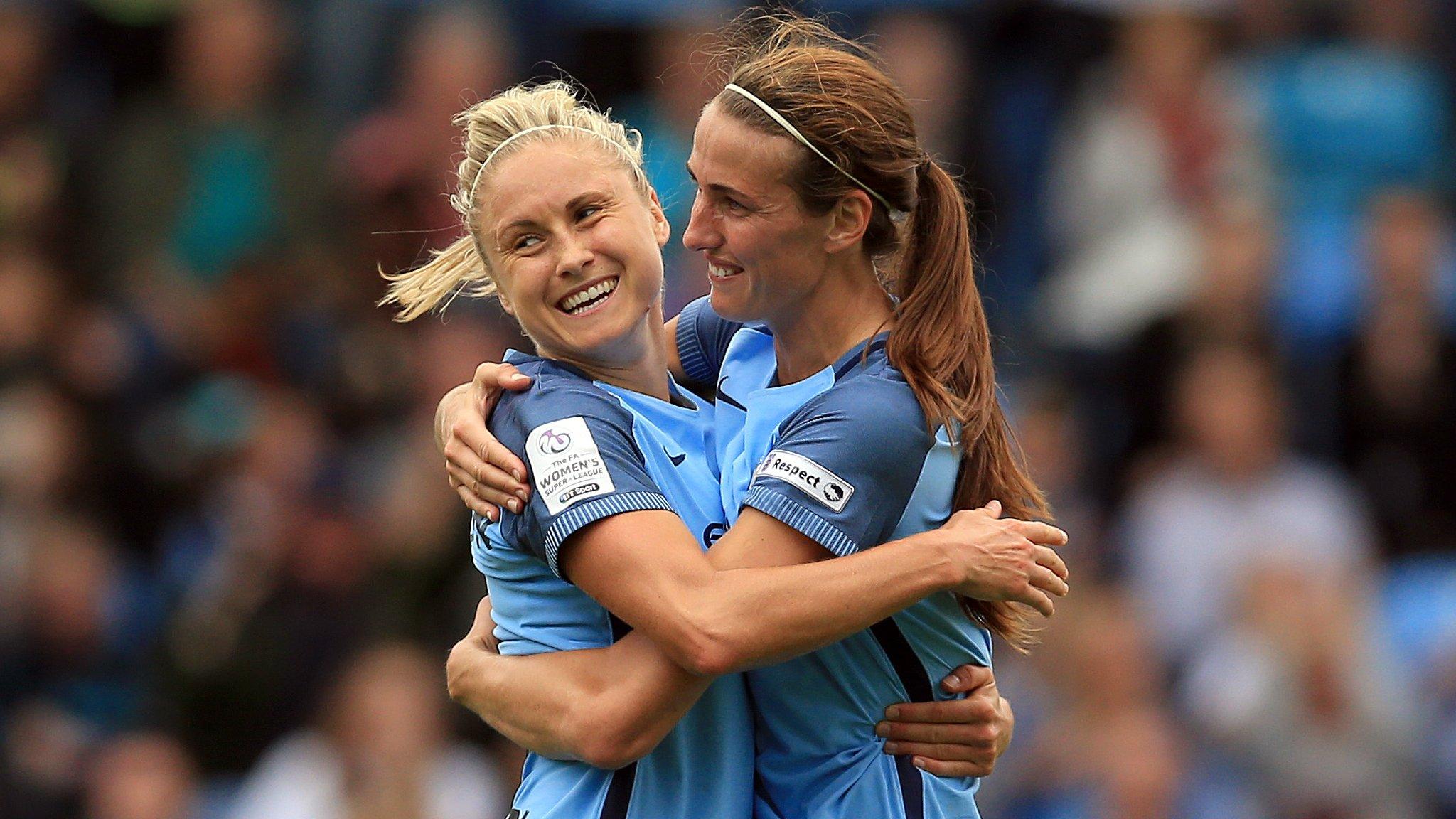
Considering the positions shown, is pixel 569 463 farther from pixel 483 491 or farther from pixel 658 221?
pixel 658 221

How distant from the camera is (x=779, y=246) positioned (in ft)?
12.6

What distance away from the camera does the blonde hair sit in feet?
12.8

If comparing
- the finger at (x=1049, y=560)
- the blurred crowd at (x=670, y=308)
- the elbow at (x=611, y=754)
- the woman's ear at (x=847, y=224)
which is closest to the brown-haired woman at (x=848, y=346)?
the woman's ear at (x=847, y=224)

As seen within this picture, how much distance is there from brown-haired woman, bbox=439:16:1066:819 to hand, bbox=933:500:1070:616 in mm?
56

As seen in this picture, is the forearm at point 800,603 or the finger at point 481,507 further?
the finger at point 481,507

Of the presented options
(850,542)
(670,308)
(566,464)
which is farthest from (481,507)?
(670,308)

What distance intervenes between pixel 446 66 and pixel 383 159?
0.51m

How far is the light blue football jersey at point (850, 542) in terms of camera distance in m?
3.55

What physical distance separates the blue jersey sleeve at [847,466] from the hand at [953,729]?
15.4 inches

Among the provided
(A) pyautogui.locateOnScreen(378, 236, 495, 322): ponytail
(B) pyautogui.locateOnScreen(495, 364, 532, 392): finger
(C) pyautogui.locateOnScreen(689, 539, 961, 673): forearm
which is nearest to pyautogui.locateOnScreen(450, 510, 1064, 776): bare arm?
(C) pyautogui.locateOnScreen(689, 539, 961, 673): forearm

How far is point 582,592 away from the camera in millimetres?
3836

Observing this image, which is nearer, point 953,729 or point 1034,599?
point 1034,599

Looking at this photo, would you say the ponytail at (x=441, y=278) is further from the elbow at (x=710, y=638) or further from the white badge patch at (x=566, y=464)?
the elbow at (x=710, y=638)

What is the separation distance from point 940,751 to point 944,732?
0.11ft
